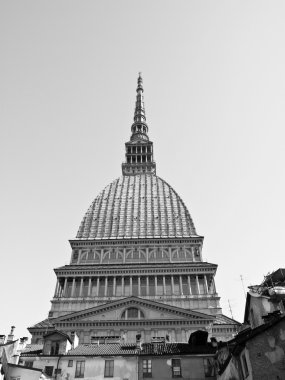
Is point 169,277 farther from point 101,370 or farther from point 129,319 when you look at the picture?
point 101,370

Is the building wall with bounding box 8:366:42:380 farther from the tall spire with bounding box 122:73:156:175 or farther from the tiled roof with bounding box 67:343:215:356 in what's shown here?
the tall spire with bounding box 122:73:156:175

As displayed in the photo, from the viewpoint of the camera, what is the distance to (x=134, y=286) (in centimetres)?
6775

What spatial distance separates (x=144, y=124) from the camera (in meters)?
124

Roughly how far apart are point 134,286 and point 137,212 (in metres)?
24.3

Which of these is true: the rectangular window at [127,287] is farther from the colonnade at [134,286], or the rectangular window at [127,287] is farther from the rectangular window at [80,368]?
the rectangular window at [80,368]

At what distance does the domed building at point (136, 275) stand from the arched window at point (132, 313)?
0.16 metres

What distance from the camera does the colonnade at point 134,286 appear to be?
66.9 meters

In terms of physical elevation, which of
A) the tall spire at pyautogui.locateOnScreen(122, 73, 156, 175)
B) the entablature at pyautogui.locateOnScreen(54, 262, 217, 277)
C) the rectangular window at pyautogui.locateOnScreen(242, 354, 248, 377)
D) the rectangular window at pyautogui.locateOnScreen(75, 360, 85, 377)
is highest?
the tall spire at pyautogui.locateOnScreen(122, 73, 156, 175)

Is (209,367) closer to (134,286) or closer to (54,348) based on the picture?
(54,348)

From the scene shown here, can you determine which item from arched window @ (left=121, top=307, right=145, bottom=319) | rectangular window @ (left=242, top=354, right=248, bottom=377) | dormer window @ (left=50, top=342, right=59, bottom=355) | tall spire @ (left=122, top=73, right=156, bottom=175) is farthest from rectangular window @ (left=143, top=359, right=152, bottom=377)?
tall spire @ (left=122, top=73, right=156, bottom=175)

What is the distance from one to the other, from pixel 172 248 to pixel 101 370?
43338mm

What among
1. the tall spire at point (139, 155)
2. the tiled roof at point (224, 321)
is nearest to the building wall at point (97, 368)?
the tiled roof at point (224, 321)

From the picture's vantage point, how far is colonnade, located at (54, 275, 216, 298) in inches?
2635

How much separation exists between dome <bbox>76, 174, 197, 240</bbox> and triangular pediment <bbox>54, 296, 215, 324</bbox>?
21.9m
